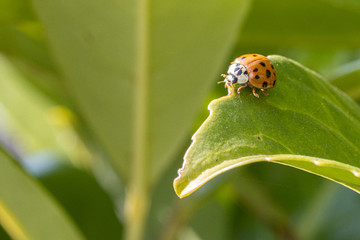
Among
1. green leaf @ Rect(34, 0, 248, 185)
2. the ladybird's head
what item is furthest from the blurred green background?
the ladybird's head

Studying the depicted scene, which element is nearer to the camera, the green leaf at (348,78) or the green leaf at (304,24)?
the green leaf at (348,78)

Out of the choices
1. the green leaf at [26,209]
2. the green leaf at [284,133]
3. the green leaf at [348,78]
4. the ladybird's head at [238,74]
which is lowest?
the green leaf at [26,209]

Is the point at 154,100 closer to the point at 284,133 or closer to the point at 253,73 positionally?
the point at 253,73

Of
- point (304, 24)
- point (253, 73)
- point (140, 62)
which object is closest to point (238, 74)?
point (253, 73)

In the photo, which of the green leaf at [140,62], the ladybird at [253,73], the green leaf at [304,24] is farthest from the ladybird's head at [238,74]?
the green leaf at [304,24]

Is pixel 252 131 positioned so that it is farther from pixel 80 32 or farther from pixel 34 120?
pixel 34 120

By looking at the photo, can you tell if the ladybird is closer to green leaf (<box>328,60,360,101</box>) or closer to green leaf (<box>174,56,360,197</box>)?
green leaf (<box>174,56,360,197</box>)

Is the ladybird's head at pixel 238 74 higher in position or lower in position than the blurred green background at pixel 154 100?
higher

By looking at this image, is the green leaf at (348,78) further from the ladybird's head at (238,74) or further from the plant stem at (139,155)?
the plant stem at (139,155)
